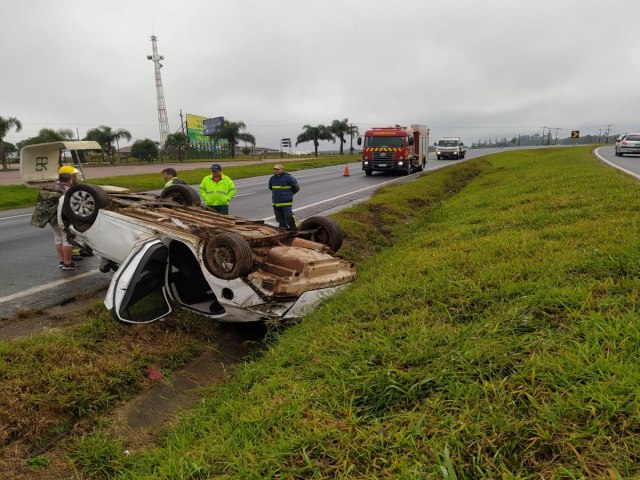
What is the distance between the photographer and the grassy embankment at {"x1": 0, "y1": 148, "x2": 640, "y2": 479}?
1.83m

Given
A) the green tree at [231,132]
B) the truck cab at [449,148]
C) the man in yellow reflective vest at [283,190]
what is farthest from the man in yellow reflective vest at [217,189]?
the green tree at [231,132]

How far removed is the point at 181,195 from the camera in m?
6.74

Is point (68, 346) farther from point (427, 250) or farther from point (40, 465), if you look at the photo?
point (427, 250)

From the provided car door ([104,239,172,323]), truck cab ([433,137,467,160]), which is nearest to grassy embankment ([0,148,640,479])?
car door ([104,239,172,323])

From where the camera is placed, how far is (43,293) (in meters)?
5.27

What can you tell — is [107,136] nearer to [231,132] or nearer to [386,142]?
[231,132]

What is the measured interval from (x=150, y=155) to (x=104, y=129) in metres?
9.75

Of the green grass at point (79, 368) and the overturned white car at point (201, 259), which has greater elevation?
the overturned white car at point (201, 259)

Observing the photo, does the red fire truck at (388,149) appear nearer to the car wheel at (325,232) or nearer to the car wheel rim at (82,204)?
the car wheel at (325,232)

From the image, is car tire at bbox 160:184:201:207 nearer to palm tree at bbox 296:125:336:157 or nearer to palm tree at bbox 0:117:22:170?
palm tree at bbox 0:117:22:170

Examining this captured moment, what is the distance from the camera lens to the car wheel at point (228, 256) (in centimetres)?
383

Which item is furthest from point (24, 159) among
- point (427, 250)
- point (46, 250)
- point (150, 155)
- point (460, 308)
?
point (150, 155)

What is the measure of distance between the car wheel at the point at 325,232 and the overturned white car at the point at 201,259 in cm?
1

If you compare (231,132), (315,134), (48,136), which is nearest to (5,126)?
(48,136)
